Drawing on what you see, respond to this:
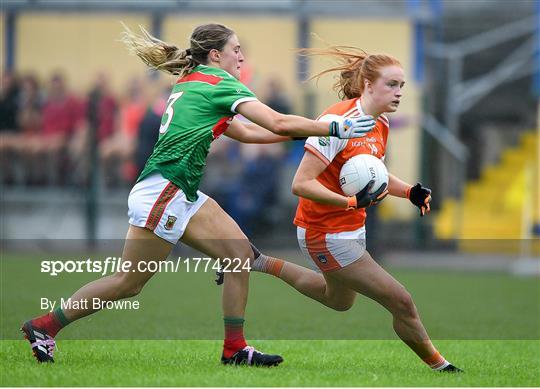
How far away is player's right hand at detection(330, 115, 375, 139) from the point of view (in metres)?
6.13

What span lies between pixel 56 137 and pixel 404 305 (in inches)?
457

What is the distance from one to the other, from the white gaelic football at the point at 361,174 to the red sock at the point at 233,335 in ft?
3.21

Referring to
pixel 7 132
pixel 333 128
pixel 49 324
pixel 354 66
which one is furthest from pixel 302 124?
pixel 7 132

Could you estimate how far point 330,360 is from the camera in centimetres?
720

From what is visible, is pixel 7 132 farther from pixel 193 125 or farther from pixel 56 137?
pixel 193 125

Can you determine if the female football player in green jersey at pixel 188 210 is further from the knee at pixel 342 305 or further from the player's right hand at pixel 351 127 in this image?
the knee at pixel 342 305

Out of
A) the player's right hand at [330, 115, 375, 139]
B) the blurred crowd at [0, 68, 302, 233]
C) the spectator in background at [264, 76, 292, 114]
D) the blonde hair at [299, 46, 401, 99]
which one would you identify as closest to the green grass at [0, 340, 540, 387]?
the player's right hand at [330, 115, 375, 139]

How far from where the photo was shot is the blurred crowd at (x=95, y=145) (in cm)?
1683

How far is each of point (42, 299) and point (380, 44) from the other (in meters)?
10.6

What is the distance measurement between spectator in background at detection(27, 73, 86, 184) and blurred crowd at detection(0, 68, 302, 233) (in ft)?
0.05

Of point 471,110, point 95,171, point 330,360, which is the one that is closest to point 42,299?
point 330,360

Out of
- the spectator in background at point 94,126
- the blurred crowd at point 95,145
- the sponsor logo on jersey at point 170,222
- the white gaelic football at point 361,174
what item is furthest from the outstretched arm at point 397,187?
the spectator in background at point 94,126

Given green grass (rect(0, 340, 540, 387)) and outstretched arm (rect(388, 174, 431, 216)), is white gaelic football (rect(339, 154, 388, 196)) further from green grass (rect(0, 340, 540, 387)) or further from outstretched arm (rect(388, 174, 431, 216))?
green grass (rect(0, 340, 540, 387))

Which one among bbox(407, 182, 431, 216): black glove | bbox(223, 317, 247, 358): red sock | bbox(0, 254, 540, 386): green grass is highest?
bbox(407, 182, 431, 216): black glove
